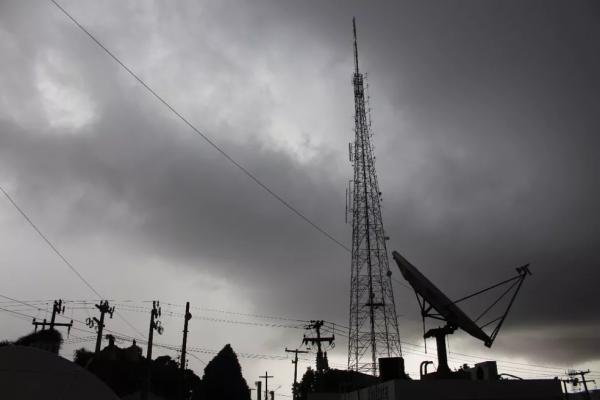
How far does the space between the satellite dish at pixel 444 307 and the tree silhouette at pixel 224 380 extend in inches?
1073

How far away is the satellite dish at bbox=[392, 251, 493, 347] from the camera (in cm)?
3109

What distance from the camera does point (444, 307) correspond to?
31.5 metres

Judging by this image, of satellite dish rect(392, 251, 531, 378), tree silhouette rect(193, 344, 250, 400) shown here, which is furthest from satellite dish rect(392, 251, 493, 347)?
tree silhouette rect(193, 344, 250, 400)

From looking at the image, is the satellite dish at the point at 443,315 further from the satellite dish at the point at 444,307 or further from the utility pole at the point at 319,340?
the utility pole at the point at 319,340

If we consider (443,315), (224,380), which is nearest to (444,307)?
(443,315)

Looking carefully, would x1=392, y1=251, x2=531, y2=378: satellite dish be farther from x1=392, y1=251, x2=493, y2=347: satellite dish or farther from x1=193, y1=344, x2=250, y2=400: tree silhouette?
x1=193, y1=344, x2=250, y2=400: tree silhouette

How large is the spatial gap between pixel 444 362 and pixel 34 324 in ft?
155

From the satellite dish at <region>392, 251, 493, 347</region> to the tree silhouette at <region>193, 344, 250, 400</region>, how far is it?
27.3 meters

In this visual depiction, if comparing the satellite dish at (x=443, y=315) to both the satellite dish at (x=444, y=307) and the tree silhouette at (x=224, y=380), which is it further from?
the tree silhouette at (x=224, y=380)

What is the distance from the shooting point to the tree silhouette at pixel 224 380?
1989 inches

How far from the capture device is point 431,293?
3169cm

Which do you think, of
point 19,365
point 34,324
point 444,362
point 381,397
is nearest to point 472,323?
point 444,362

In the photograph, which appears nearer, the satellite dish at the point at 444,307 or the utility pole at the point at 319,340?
the satellite dish at the point at 444,307

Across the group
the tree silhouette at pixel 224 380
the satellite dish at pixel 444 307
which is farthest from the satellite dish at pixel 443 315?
the tree silhouette at pixel 224 380
